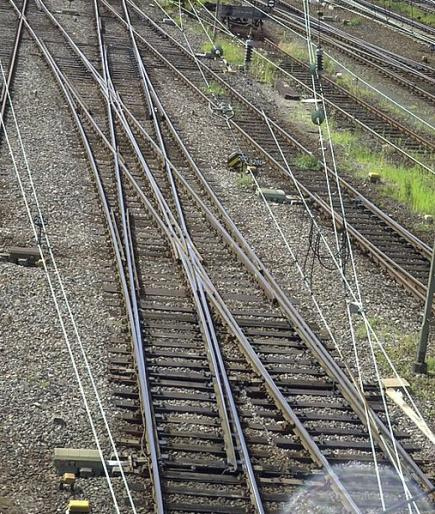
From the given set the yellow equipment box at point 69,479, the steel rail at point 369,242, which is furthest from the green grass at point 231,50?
the yellow equipment box at point 69,479

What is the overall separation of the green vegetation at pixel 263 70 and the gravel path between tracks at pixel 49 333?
26.1 feet

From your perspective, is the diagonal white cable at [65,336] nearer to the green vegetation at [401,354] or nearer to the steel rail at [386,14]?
the green vegetation at [401,354]

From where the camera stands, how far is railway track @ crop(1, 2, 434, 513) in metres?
8.67

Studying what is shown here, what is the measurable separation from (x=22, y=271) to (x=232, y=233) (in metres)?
3.13

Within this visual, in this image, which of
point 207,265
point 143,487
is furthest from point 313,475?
point 207,265

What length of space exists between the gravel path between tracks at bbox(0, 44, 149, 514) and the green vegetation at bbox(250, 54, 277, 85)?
7.97 metres

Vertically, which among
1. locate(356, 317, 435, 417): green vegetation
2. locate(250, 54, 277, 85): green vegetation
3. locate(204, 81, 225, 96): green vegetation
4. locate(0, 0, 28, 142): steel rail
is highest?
locate(356, 317, 435, 417): green vegetation

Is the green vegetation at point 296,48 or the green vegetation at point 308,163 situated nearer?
the green vegetation at point 308,163

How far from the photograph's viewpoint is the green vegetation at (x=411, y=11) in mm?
36641

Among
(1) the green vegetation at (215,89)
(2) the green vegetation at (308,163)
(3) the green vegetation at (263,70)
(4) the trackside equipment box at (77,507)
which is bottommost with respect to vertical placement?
(1) the green vegetation at (215,89)

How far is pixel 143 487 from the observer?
8367mm

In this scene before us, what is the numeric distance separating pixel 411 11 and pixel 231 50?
12311 mm

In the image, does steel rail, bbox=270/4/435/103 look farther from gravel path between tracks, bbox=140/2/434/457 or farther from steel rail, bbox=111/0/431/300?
gravel path between tracks, bbox=140/2/434/457

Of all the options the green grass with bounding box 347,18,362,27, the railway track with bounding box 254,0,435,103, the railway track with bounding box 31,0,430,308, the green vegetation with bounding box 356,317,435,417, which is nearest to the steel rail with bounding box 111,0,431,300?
the railway track with bounding box 31,0,430,308
